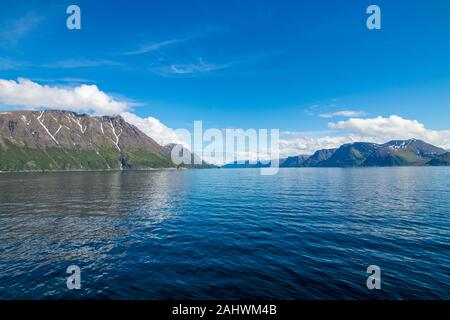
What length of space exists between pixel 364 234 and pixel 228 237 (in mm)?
22074

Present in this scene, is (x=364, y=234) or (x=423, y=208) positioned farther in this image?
(x=423, y=208)

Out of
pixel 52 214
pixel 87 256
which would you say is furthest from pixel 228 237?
pixel 52 214

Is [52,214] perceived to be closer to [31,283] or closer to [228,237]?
[31,283]

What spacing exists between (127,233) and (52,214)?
91.9 feet

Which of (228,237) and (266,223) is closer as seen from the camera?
Answer: (228,237)

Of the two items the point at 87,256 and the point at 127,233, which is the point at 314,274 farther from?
the point at 127,233
